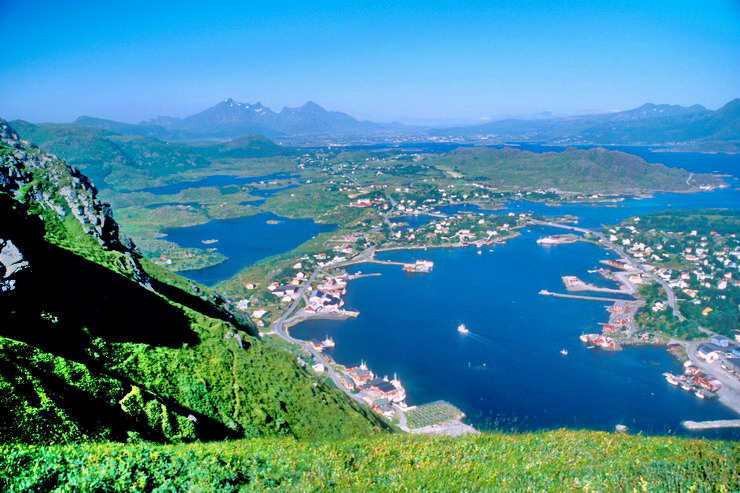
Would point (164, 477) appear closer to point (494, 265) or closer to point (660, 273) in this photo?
point (494, 265)

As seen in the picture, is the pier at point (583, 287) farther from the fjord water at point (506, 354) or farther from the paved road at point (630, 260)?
the paved road at point (630, 260)

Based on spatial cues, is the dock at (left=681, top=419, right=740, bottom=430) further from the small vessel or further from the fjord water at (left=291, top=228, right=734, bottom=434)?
the small vessel

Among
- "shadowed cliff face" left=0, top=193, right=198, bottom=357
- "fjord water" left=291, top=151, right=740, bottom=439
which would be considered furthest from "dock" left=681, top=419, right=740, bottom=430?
"shadowed cliff face" left=0, top=193, right=198, bottom=357

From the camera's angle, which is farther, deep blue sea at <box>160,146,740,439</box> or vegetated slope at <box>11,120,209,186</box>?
vegetated slope at <box>11,120,209,186</box>

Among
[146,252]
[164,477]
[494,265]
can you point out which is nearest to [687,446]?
[164,477]

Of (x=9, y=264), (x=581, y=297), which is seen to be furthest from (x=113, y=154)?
(x=9, y=264)

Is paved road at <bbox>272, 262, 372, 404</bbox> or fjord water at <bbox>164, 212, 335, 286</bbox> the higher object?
fjord water at <bbox>164, 212, 335, 286</bbox>
